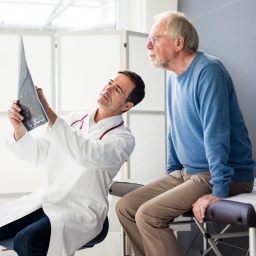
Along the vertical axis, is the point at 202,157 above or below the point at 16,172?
above

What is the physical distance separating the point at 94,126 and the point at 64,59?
135 centimetres

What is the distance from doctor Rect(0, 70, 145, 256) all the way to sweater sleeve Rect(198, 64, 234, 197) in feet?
1.11

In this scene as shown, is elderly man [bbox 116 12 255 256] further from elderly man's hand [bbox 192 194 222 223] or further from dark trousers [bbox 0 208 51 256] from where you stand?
dark trousers [bbox 0 208 51 256]

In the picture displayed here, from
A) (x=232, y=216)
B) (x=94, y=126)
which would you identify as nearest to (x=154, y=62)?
(x=94, y=126)

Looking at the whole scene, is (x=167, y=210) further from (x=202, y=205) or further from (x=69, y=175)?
(x=69, y=175)

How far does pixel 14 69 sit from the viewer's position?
11.0 feet

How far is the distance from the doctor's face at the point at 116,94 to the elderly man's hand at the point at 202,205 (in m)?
0.54

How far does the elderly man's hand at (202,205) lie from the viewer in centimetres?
203

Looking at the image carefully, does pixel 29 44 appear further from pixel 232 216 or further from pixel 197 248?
pixel 232 216

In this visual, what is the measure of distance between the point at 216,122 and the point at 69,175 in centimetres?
64

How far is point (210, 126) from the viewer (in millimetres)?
2096

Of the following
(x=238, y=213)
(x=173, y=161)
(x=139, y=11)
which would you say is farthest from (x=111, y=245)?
(x=238, y=213)

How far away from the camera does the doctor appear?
1900 mm

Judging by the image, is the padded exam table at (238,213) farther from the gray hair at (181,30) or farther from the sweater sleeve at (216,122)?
→ the gray hair at (181,30)
